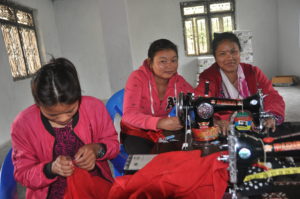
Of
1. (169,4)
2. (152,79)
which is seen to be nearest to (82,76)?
(169,4)

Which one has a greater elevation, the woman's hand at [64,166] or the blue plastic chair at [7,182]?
the woman's hand at [64,166]

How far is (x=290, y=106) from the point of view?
5.57 metres

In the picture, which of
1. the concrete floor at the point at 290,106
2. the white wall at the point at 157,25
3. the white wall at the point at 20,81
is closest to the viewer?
the concrete floor at the point at 290,106

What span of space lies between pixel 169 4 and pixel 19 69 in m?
5.41

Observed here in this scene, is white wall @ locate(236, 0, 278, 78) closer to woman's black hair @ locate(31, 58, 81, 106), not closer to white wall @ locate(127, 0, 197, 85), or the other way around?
white wall @ locate(127, 0, 197, 85)

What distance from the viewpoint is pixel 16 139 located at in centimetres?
128

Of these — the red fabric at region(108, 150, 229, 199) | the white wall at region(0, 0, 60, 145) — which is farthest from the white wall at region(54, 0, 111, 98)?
the red fabric at region(108, 150, 229, 199)

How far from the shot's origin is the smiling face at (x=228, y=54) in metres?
2.04

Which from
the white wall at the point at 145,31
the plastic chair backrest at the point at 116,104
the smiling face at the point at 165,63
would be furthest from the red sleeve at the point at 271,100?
the white wall at the point at 145,31

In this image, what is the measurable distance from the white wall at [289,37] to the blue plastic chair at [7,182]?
876 cm

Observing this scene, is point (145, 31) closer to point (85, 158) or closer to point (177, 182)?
point (85, 158)

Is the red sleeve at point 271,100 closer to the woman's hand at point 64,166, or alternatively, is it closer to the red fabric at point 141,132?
the red fabric at point 141,132

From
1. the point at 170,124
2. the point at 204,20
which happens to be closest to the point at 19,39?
the point at 204,20

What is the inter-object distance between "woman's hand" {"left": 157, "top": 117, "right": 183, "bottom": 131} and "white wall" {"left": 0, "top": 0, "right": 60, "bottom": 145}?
4.53m
